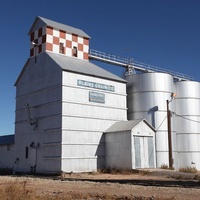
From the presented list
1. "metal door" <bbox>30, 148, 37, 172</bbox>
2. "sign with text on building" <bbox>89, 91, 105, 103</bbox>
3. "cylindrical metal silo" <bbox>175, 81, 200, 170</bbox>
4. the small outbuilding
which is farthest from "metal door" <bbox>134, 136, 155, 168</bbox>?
"metal door" <bbox>30, 148, 37, 172</bbox>

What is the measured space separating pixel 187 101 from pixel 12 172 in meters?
18.5

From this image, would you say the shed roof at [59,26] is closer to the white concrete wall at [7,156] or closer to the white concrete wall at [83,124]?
the white concrete wall at [83,124]

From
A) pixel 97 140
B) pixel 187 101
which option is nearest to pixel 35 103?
pixel 97 140

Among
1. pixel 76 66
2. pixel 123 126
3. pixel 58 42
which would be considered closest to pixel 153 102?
pixel 123 126

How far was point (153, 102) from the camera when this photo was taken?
1260 inches

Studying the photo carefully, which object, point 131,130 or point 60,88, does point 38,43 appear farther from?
point 131,130

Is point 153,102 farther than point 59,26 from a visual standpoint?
Yes

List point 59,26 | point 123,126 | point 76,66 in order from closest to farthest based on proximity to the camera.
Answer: point 123,126 < point 76,66 < point 59,26

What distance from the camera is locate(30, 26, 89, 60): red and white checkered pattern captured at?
96.4 feet

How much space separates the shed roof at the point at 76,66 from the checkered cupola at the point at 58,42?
1.89ft

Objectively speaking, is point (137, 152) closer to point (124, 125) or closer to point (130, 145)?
point (130, 145)

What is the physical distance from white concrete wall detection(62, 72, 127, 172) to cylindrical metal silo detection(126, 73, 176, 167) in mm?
3782

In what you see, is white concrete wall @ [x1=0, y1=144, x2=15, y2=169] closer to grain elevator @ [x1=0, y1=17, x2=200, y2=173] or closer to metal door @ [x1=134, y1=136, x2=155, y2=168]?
grain elevator @ [x1=0, y1=17, x2=200, y2=173]

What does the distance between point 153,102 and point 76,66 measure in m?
8.48
